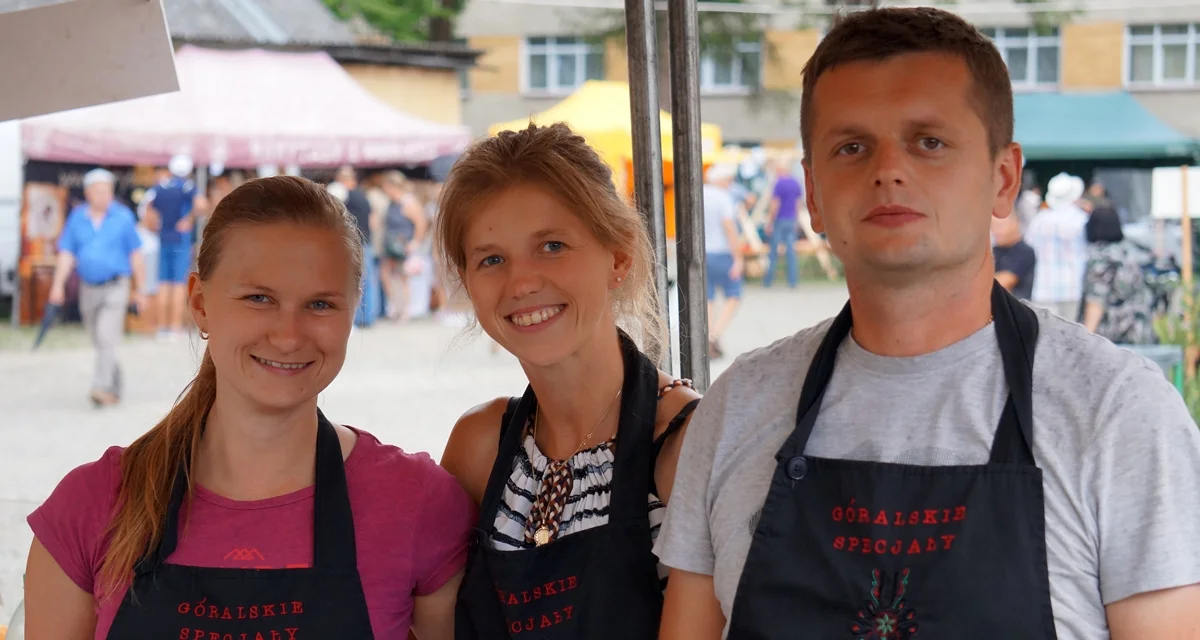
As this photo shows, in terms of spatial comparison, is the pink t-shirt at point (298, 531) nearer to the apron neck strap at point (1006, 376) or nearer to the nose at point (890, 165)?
the apron neck strap at point (1006, 376)

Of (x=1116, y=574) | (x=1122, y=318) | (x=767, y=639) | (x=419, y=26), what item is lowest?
(x=1122, y=318)

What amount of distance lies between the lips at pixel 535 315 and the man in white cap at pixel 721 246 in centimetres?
602

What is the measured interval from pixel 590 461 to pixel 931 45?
77cm

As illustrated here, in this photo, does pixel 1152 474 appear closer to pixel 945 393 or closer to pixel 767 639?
pixel 945 393

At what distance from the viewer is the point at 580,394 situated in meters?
1.79

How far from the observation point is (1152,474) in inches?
46.0

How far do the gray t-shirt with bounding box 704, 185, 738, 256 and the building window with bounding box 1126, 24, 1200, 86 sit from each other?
20.7 feet

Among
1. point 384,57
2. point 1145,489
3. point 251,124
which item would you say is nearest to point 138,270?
point 251,124

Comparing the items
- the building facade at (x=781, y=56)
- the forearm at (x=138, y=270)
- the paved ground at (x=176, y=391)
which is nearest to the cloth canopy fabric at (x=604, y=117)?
the paved ground at (x=176, y=391)

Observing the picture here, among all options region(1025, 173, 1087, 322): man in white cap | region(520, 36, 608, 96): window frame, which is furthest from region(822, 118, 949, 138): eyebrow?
region(520, 36, 608, 96): window frame

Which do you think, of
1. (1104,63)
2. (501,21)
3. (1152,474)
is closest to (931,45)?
(1152,474)

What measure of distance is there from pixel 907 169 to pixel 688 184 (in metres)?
0.89

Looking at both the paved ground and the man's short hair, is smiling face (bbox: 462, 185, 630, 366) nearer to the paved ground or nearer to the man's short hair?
the man's short hair

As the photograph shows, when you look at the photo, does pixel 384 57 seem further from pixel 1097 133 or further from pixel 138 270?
pixel 1097 133
